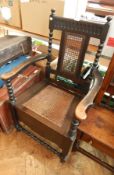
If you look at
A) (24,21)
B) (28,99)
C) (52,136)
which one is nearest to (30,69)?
(28,99)

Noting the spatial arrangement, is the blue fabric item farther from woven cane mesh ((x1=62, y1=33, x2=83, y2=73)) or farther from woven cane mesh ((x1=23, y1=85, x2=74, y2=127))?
woven cane mesh ((x1=62, y1=33, x2=83, y2=73))

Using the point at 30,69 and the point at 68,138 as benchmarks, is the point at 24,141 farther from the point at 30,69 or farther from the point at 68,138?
the point at 30,69

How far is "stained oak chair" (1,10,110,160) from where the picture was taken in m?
0.99

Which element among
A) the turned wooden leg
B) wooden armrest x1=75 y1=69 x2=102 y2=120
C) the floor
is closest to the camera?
wooden armrest x1=75 y1=69 x2=102 y2=120

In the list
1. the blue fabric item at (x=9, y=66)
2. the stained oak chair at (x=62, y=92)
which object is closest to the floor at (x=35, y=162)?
the stained oak chair at (x=62, y=92)

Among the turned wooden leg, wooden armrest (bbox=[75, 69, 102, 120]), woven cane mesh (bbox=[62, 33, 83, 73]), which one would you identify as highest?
woven cane mesh (bbox=[62, 33, 83, 73])

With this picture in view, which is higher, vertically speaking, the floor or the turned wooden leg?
the turned wooden leg

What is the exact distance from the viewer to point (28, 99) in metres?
1.16

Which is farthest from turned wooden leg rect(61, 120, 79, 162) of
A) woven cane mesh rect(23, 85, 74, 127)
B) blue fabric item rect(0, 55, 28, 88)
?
blue fabric item rect(0, 55, 28, 88)

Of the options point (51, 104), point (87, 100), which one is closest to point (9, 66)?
point (51, 104)

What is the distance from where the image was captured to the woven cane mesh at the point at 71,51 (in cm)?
109

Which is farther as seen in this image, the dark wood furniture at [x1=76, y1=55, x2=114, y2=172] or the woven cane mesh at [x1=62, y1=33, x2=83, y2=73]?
the woven cane mesh at [x1=62, y1=33, x2=83, y2=73]

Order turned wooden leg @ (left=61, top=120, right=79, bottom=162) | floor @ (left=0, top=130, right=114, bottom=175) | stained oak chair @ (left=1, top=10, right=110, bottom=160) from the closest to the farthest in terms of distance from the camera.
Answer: turned wooden leg @ (left=61, top=120, right=79, bottom=162) → stained oak chair @ (left=1, top=10, right=110, bottom=160) → floor @ (left=0, top=130, right=114, bottom=175)

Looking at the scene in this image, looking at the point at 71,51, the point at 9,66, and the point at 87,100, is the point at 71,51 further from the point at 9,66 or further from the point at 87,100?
the point at 9,66
